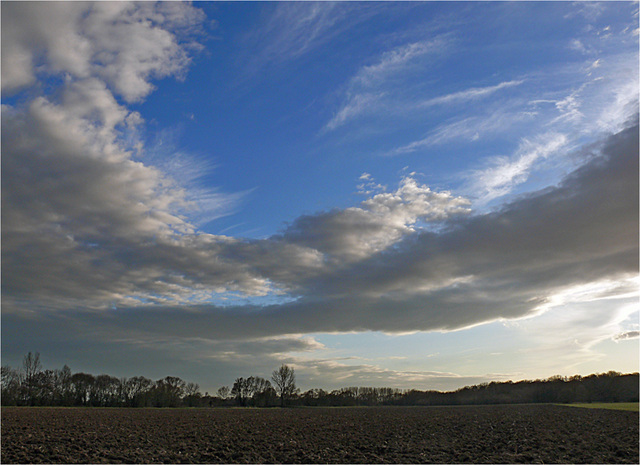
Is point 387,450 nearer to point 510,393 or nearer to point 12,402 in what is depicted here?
point 12,402

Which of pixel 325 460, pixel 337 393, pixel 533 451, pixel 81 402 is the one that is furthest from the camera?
pixel 337 393

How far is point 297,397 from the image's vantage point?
142750 mm

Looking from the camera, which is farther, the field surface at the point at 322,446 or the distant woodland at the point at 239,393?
the distant woodland at the point at 239,393

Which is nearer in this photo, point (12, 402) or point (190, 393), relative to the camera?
point (12, 402)

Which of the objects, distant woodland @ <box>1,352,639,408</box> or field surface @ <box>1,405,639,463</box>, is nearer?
field surface @ <box>1,405,639,463</box>

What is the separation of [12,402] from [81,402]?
→ 2223cm

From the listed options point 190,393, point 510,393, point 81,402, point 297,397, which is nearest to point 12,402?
point 81,402

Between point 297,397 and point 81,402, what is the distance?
66420 millimetres

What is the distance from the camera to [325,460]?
21.2m

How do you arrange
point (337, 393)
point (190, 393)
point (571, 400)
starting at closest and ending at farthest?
point (571, 400) → point (190, 393) → point (337, 393)

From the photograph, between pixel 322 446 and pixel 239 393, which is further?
pixel 239 393

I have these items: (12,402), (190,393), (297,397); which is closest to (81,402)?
(12,402)

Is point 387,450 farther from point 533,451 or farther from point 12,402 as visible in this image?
point 12,402

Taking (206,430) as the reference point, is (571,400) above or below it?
below
